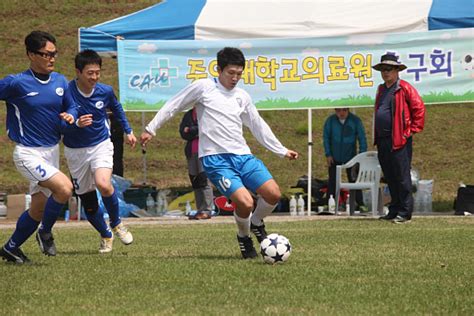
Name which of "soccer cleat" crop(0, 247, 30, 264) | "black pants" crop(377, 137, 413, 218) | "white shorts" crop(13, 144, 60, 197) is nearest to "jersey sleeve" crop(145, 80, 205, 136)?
"white shorts" crop(13, 144, 60, 197)

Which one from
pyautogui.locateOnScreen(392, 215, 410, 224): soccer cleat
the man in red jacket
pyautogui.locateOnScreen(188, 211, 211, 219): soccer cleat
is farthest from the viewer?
pyautogui.locateOnScreen(188, 211, 211, 219): soccer cleat

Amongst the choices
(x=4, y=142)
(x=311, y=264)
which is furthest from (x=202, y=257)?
(x=4, y=142)

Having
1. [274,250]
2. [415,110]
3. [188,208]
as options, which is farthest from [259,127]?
[188,208]

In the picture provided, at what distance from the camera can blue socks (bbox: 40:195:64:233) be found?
988 cm

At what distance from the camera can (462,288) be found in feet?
24.1

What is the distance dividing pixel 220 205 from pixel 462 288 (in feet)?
35.1

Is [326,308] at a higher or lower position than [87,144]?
lower

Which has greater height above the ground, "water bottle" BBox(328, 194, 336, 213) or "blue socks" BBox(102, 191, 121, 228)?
"blue socks" BBox(102, 191, 121, 228)

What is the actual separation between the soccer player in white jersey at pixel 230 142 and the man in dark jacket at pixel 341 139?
8163 mm

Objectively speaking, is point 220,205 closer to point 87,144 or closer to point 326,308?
point 87,144

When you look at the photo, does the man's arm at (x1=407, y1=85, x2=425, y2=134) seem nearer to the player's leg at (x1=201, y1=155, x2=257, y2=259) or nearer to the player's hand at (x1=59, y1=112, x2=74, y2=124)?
the player's leg at (x1=201, y1=155, x2=257, y2=259)

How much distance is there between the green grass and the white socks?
1.22 feet

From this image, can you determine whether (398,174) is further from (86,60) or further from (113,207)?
(86,60)

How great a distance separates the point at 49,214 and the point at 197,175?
6945 millimetres
